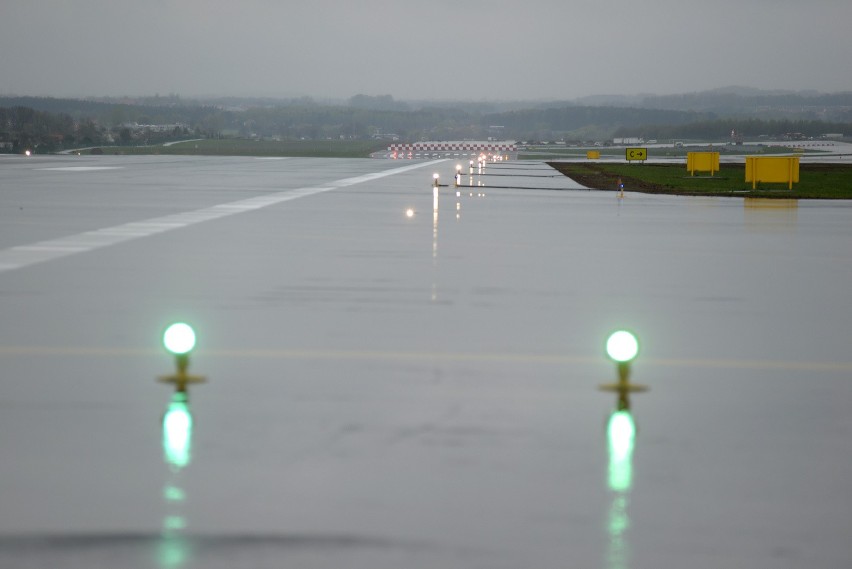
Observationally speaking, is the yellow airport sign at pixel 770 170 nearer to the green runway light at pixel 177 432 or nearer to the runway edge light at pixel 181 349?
the runway edge light at pixel 181 349

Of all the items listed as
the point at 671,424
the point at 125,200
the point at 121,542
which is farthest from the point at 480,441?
the point at 125,200

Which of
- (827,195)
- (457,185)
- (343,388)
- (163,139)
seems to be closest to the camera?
Answer: (343,388)

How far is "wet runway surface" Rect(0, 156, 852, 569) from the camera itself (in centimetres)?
527

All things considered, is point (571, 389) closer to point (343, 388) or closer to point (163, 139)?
point (343, 388)

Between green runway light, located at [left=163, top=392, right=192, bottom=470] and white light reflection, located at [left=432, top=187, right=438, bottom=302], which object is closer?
green runway light, located at [left=163, top=392, right=192, bottom=470]

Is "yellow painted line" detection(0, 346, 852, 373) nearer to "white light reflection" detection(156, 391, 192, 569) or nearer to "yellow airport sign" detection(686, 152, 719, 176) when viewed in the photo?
"white light reflection" detection(156, 391, 192, 569)

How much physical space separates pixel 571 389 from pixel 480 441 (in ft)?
5.67

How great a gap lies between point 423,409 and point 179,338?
1923mm

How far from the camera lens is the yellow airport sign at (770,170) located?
4003 centimetres

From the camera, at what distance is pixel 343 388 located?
8.35 metres

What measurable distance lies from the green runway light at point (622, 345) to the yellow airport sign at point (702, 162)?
149 feet

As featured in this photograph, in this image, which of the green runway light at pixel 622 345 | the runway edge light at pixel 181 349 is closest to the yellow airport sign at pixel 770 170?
the green runway light at pixel 622 345

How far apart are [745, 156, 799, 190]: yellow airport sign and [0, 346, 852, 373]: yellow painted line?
31.9 m

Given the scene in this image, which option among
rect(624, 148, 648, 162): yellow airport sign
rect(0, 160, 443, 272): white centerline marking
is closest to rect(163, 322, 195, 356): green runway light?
rect(0, 160, 443, 272): white centerline marking
